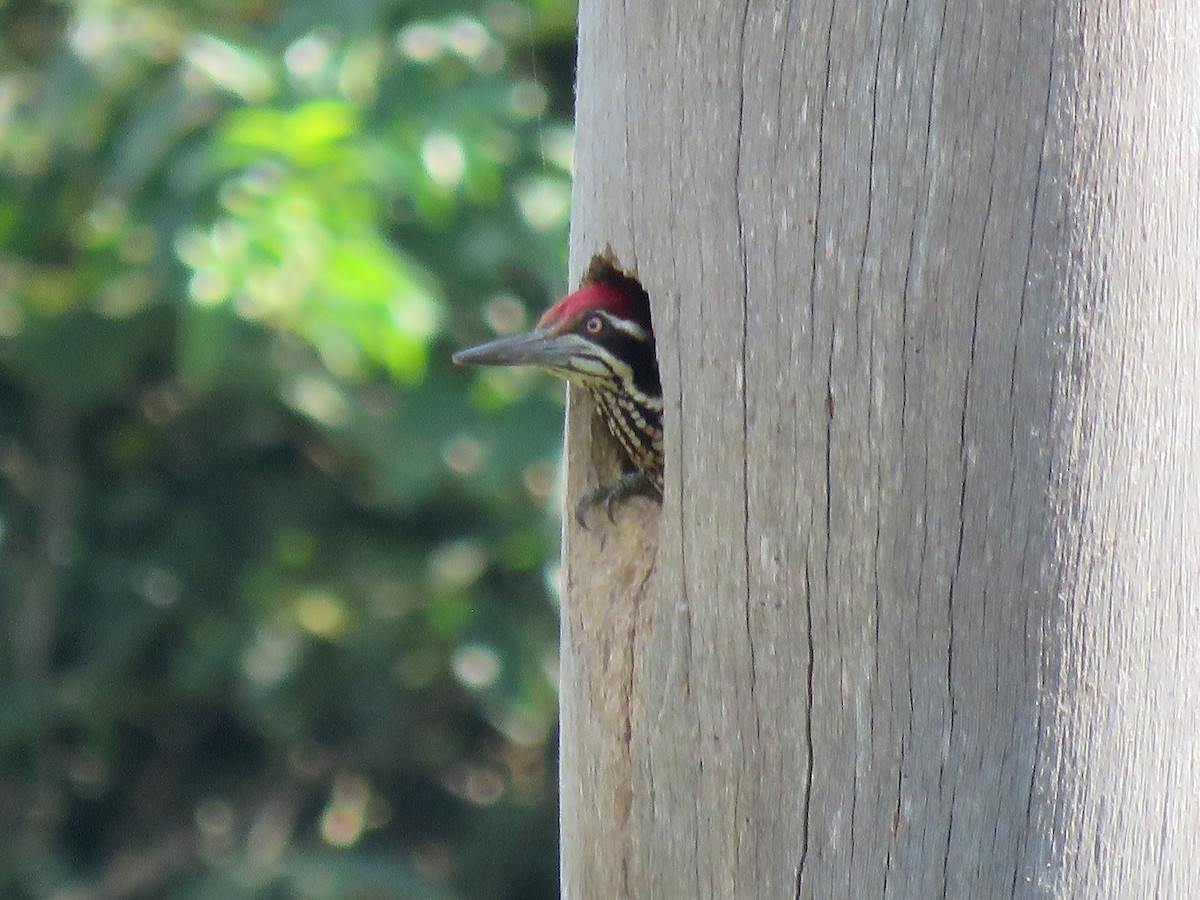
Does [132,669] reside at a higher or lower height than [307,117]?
lower

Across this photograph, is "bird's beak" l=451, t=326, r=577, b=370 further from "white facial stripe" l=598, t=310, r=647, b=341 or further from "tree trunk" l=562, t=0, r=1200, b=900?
"tree trunk" l=562, t=0, r=1200, b=900

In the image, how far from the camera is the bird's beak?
2.54m

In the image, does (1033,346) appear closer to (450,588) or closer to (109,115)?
(109,115)

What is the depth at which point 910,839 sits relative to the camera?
188 cm

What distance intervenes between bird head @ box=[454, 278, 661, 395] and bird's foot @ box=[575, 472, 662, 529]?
0.16 m

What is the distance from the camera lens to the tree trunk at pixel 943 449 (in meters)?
1.76

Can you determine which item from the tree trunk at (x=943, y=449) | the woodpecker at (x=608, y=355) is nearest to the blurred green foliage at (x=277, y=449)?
the woodpecker at (x=608, y=355)

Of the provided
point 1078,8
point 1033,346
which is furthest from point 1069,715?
point 1078,8

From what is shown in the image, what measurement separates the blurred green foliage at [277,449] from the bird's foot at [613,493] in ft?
4.72

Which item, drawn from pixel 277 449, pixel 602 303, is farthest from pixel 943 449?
pixel 277 449

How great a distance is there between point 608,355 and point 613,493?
0.72 feet

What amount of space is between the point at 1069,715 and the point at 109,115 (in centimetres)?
385

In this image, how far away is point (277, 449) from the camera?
6223mm

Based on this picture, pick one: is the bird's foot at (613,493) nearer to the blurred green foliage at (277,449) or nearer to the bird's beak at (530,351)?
the bird's beak at (530,351)
